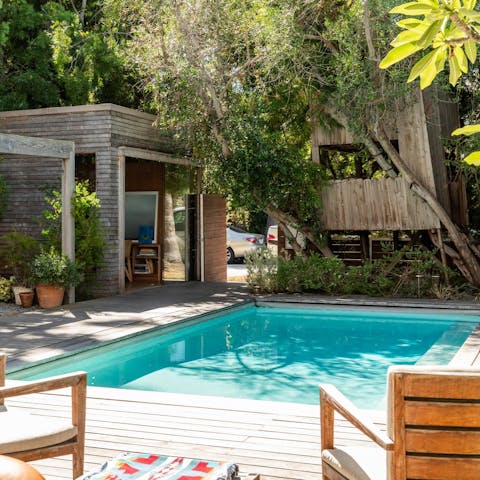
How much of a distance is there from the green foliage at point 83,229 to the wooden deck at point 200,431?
6.02m

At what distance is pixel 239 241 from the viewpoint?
21.8 meters

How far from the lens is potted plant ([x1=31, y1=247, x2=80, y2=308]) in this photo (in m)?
10.6

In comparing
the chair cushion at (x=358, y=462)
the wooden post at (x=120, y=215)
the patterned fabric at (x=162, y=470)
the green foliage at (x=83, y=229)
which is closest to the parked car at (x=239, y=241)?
the wooden post at (x=120, y=215)

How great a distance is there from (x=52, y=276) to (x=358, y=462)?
8432 millimetres

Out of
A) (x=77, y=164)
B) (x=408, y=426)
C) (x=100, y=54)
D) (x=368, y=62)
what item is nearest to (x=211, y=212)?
(x=77, y=164)

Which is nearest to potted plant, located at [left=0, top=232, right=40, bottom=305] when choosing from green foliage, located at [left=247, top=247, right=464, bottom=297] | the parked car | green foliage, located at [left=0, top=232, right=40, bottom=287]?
A: green foliage, located at [left=0, top=232, right=40, bottom=287]

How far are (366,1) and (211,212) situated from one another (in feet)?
19.9

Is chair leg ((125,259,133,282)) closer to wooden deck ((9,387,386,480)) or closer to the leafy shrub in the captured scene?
the leafy shrub

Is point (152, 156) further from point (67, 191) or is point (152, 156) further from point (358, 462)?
point (358, 462)

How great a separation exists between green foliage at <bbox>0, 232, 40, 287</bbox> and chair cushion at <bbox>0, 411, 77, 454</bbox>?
789 cm

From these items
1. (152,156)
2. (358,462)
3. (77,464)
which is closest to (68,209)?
(152,156)

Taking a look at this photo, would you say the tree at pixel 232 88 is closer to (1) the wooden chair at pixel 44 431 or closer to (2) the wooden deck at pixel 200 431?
(2) the wooden deck at pixel 200 431

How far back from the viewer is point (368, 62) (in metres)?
11.7

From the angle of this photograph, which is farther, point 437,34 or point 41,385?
point 41,385
